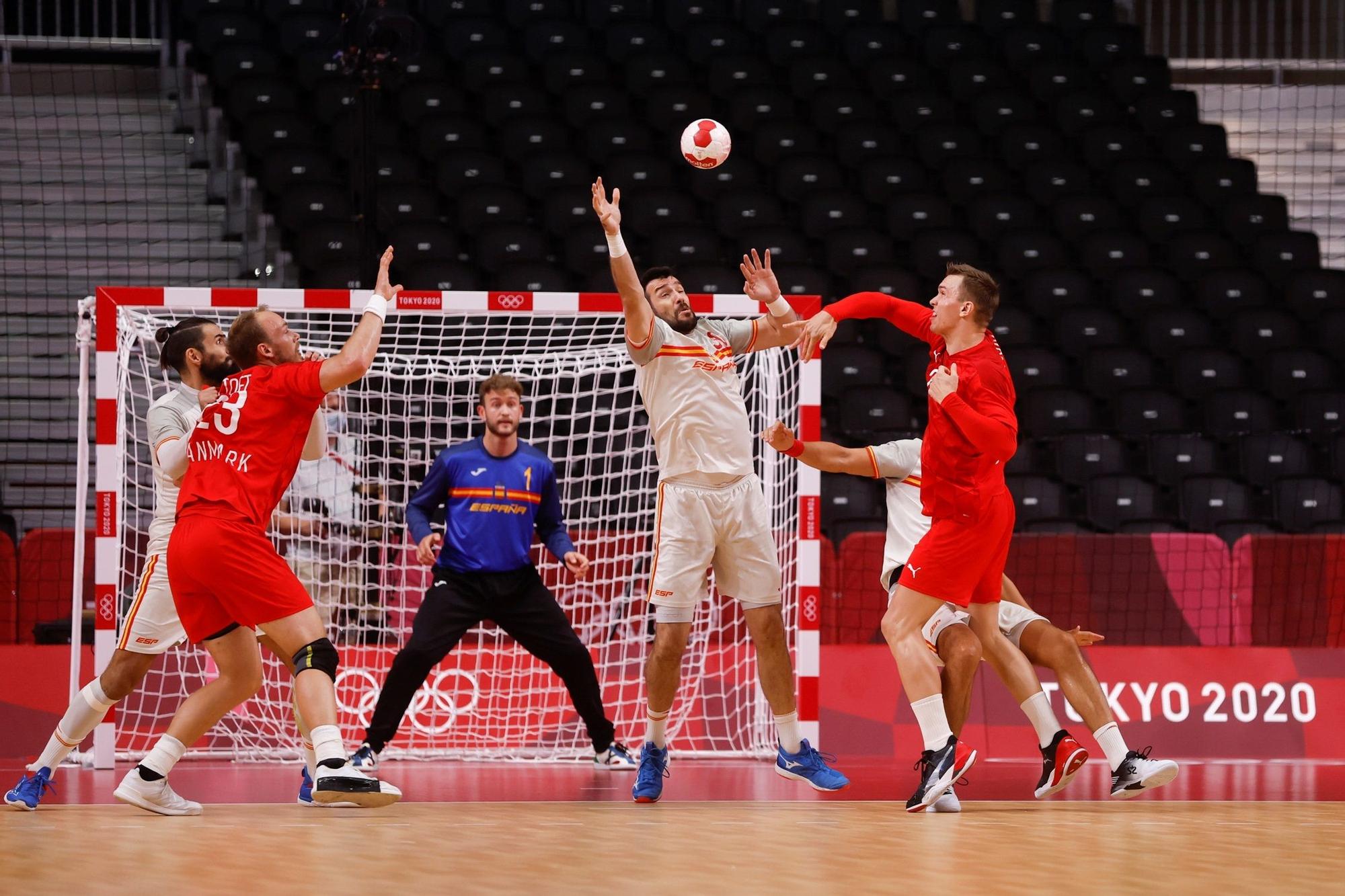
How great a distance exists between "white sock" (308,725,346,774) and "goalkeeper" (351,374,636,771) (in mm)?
2094

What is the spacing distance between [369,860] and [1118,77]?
14.6 m

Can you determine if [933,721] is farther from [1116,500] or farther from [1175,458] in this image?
[1175,458]

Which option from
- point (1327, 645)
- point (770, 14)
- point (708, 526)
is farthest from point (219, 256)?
point (1327, 645)

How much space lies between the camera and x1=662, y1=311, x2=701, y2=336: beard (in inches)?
273

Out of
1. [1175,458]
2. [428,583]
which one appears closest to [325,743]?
[428,583]

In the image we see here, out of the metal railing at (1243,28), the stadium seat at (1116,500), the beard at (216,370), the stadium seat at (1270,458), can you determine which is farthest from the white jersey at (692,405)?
the metal railing at (1243,28)

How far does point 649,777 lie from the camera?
6469mm

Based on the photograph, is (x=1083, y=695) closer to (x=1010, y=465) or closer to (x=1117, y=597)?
(x=1117, y=597)

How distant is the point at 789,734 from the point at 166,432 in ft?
10.1

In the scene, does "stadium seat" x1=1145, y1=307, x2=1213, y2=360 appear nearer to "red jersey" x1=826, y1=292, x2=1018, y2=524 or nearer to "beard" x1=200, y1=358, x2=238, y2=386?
"red jersey" x1=826, y1=292, x2=1018, y2=524

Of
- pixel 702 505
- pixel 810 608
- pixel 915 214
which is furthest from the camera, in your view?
pixel 915 214

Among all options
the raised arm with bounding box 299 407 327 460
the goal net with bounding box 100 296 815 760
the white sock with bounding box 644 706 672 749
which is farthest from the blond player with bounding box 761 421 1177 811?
the raised arm with bounding box 299 407 327 460

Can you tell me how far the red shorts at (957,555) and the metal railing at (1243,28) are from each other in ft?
44.4

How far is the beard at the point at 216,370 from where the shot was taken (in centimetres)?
627
